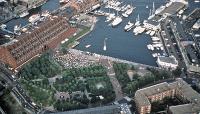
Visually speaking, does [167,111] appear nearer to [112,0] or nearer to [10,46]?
Result: [10,46]

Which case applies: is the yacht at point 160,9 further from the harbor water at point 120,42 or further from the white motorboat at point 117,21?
the white motorboat at point 117,21

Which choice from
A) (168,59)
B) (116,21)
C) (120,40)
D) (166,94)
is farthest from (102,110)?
(116,21)

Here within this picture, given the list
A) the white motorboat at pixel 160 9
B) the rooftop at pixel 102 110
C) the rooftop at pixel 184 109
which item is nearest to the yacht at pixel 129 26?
the white motorboat at pixel 160 9

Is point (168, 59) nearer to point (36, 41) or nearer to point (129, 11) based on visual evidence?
point (129, 11)

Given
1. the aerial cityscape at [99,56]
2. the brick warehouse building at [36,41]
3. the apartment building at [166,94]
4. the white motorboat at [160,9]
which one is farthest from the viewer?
the white motorboat at [160,9]

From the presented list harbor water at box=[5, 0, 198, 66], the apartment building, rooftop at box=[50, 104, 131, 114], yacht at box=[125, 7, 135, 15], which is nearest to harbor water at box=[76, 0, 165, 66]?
harbor water at box=[5, 0, 198, 66]

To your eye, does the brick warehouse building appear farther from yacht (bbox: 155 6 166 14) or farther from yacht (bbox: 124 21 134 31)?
yacht (bbox: 155 6 166 14)
